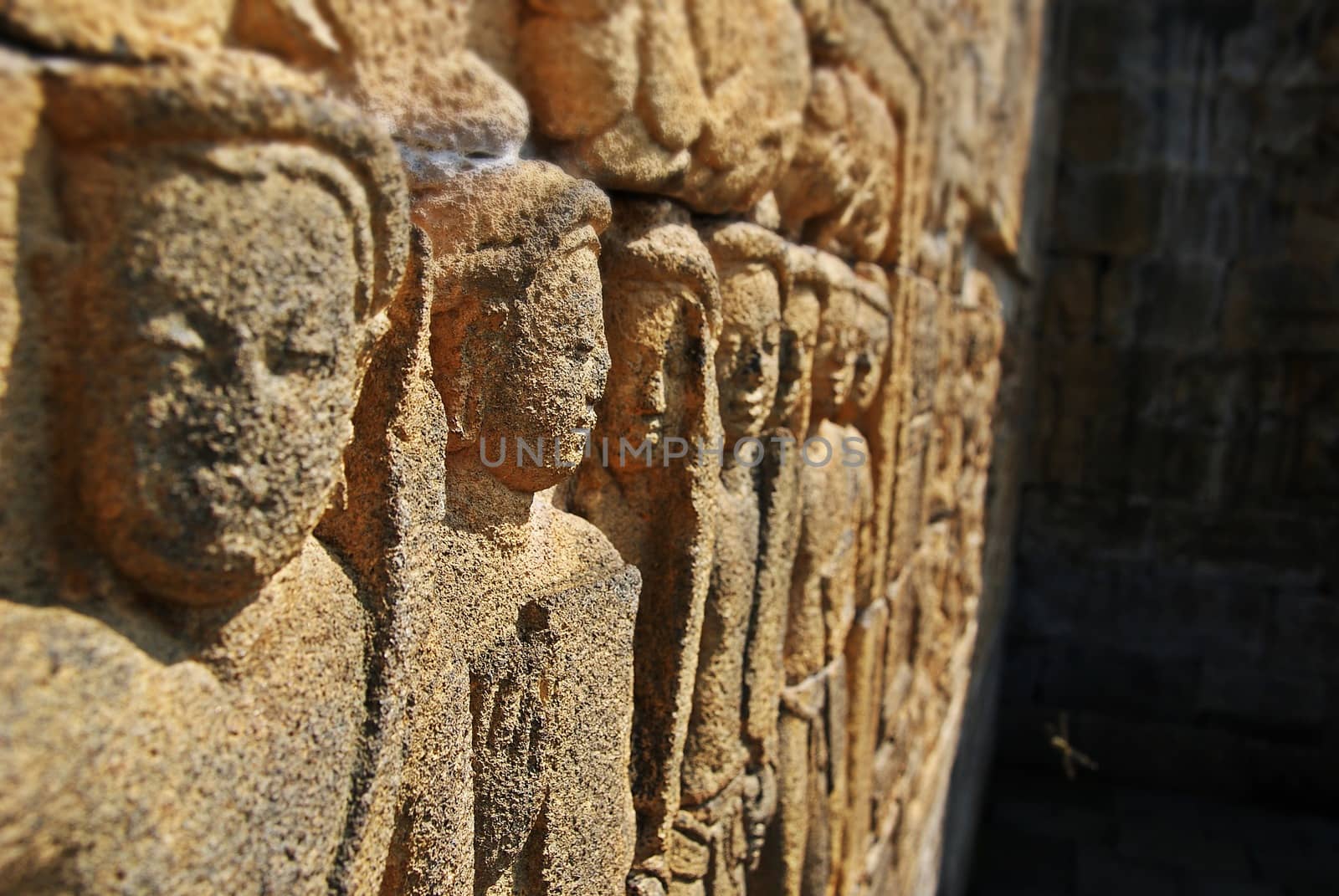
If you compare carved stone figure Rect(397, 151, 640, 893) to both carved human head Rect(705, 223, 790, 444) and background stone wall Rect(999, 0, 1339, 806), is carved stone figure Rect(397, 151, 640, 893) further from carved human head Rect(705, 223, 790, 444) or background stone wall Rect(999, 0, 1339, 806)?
background stone wall Rect(999, 0, 1339, 806)

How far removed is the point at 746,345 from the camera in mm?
1821

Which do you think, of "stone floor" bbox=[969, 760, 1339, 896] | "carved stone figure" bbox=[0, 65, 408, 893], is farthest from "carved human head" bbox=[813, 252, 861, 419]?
"stone floor" bbox=[969, 760, 1339, 896]

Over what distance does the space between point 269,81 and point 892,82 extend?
1835 mm

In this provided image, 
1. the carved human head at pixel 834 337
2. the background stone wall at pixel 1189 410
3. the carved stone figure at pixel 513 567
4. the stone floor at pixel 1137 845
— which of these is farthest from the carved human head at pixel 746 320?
the background stone wall at pixel 1189 410

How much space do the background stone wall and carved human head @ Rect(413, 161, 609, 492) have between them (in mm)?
5618

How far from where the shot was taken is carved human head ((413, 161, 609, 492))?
1111 mm

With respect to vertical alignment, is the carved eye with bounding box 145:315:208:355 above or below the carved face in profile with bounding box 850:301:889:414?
below

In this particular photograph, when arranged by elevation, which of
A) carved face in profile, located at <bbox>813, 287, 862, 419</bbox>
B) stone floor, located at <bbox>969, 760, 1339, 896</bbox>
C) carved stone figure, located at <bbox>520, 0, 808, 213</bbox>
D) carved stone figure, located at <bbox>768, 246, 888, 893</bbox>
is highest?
carved stone figure, located at <bbox>520, 0, 808, 213</bbox>

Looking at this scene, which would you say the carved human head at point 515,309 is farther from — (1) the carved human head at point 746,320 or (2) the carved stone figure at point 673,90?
(1) the carved human head at point 746,320

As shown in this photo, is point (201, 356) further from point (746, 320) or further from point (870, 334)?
point (870, 334)

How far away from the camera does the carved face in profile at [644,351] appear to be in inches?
60.1

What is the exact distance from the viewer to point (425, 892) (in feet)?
3.75

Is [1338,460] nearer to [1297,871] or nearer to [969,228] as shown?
[1297,871]

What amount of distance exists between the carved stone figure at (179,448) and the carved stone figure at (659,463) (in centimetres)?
66
